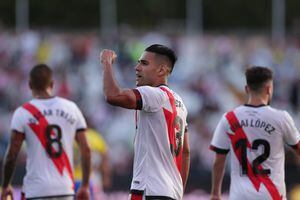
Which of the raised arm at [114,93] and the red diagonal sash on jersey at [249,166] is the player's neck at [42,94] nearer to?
the red diagonal sash on jersey at [249,166]

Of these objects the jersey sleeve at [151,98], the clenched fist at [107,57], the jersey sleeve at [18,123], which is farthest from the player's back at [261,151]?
the jersey sleeve at [18,123]

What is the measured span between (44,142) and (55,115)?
322 mm

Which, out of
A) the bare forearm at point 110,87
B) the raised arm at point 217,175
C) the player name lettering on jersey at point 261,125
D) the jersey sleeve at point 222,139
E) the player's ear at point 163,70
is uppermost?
the player's ear at point 163,70

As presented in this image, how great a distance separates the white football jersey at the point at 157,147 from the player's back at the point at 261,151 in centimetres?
113

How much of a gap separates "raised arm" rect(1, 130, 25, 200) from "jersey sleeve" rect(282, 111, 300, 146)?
9.44ft

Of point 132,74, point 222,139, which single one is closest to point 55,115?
point 222,139

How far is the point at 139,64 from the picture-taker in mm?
9039

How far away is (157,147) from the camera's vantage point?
888 centimetres

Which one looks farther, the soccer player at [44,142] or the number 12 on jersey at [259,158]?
the soccer player at [44,142]

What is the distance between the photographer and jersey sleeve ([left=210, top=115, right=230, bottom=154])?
1009cm

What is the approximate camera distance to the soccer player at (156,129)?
8.73 metres

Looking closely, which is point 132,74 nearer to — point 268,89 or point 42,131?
point 42,131

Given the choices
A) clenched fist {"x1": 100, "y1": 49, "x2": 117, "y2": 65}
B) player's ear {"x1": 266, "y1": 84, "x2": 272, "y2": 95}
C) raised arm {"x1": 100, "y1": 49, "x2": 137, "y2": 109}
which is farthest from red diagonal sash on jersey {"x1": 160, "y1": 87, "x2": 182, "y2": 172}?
player's ear {"x1": 266, "y1": 84, "x2": 272, "y2": 95}

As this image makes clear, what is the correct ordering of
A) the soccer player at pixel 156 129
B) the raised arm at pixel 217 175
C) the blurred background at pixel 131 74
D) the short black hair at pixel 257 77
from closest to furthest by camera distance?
the soccer player at pixel 156 129 → the short black hair at pixel 257 77 → the raised arm at pixel 217 175 → the blurred background at pixel 131 74
